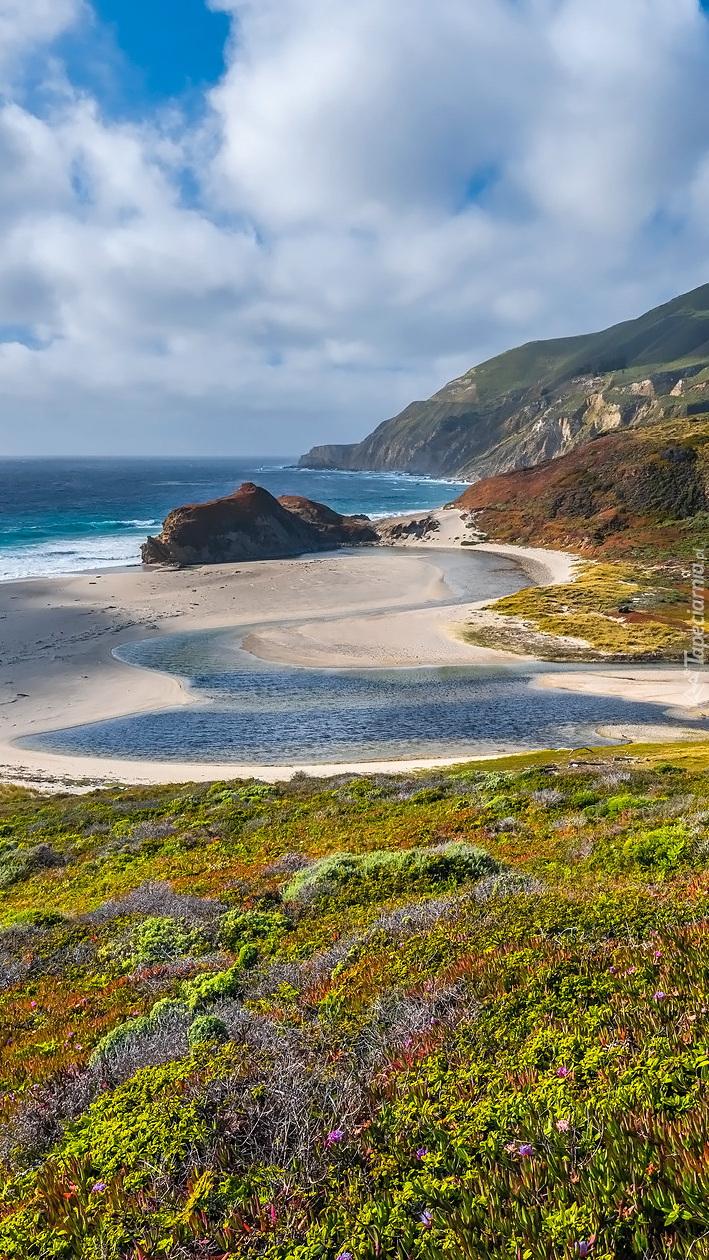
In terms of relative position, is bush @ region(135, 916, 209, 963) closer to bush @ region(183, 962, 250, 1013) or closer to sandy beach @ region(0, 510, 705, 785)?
bush @ region(183, 962, 250, 1013)

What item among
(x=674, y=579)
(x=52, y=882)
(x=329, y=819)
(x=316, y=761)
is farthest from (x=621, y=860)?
(x=674, y=579)

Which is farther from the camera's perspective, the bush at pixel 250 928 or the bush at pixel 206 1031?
the bush at pixel 250 928

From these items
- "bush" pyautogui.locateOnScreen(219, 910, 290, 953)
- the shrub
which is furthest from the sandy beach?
the shrub

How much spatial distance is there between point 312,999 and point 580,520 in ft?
298

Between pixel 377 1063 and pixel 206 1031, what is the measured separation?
166 cm

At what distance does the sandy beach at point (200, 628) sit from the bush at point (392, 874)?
1503cm

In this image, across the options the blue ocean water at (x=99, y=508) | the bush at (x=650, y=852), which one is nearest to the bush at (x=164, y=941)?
the bush at (x=650, y=852)

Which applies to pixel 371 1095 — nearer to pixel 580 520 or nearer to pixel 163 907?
pixel 163 907

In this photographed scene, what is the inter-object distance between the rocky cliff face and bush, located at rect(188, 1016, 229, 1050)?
256ft

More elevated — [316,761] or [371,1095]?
[371,1095]

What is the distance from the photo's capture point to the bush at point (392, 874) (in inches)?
342

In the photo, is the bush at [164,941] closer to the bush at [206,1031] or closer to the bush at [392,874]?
the bush at [392,874]

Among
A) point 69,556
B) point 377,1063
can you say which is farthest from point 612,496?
point 377,1063

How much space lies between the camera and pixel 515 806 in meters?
13.9
